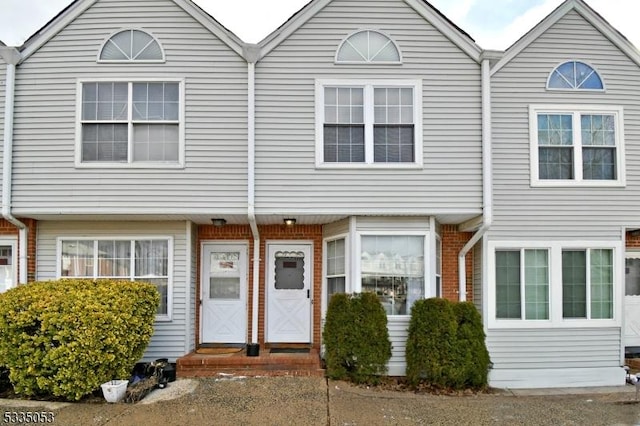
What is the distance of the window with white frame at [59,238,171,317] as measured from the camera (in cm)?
998

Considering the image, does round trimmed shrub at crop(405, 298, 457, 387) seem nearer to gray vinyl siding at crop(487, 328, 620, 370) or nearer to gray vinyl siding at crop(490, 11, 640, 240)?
gray vinyl siding at crop(487, 328, 620, 370)

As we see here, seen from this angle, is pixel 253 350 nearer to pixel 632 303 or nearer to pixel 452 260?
pixel 452 260

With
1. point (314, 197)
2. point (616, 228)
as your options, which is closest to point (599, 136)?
point (616, 228)

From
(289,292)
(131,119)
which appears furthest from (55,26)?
(289,292)

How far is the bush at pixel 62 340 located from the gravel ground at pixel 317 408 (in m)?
0.31

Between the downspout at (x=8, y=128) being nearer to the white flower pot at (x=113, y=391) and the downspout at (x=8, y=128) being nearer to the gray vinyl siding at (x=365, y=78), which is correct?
the white flower pot at (x=113, y=391)

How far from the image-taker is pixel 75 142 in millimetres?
9281

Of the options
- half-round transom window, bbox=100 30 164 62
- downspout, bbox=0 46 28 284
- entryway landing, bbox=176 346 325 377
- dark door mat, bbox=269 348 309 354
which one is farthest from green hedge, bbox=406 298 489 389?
downspout, bbox=0 46 28 284

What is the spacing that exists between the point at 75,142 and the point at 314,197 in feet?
13.9

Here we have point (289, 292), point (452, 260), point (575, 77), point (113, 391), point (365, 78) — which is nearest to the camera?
point (113, 391)

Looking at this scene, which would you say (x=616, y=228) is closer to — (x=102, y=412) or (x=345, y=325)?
(x=345, y=325)

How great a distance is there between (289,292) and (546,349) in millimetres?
4922

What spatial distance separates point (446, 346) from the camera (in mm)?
8828

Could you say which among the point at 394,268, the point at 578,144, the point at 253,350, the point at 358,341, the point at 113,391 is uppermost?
the point at 578,144
